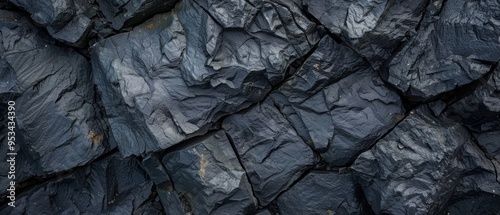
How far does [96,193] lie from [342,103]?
67.9 inches

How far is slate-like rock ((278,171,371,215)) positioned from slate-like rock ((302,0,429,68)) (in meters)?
0.76

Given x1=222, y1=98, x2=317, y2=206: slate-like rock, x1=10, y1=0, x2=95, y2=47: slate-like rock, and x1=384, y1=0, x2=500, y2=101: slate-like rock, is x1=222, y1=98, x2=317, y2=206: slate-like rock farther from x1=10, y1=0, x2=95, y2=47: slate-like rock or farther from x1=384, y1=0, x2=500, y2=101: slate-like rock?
x1=10, y1=0, x2=95, y2=47: slate-like rock

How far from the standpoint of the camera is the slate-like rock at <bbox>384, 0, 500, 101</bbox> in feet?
8.52

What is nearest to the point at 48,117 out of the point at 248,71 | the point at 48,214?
the point at 48,214

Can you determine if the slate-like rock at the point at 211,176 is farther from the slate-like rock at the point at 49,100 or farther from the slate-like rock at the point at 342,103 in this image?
the slate-like rock at the point at 49,100

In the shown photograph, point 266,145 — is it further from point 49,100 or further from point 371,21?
point 49,100

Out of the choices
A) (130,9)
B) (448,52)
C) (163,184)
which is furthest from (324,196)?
(130,9)

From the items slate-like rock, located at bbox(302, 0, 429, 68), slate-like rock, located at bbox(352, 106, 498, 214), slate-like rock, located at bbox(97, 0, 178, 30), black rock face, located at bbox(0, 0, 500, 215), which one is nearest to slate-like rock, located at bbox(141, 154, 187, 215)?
black rock face, located at bbox(0, 0, 500, 215)

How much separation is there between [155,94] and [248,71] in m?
0.57

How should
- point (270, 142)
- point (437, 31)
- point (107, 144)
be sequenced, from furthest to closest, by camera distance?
point (107, 144)
point (270, 142)
point (437, 31)

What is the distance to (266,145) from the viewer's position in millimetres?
2900

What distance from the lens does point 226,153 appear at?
2.87 metres

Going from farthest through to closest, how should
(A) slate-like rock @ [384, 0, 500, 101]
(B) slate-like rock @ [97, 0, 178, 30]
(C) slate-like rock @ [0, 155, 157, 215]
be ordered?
(C) slate-like rock @ [0, 155, 157, 215]
(B) slate-like rock @ [97, 0, 178, 30]
(A) slate-like rock @ [384, 0, 500, 101]

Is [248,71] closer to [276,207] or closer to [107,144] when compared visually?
[276,207]
